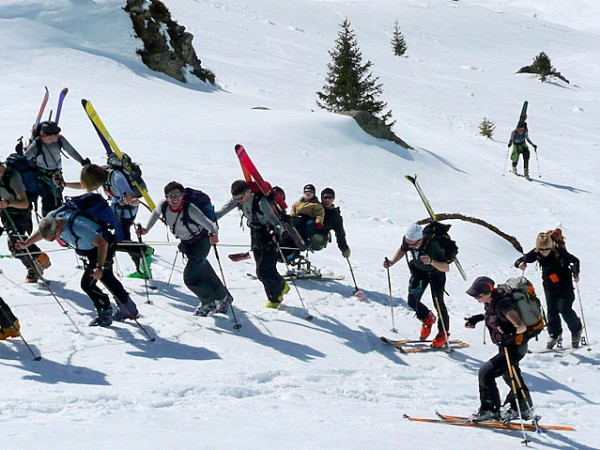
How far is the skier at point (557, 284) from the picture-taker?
31.6 ft

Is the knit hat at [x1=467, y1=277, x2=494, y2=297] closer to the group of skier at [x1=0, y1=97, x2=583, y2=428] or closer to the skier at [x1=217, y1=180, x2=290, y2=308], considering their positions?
the group of skier at [x1=0, y1=97, x2=583, y2=428]

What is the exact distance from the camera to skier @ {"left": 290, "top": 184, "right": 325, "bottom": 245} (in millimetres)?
10656

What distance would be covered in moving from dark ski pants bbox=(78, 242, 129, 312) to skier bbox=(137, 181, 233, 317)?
2.69 feet

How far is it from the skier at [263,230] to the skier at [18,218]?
2.36 m

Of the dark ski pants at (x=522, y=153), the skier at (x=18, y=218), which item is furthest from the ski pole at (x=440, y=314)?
the dark ski pants at (x=522, y=153)

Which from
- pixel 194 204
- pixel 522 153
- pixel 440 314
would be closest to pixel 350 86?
pixel 522 153

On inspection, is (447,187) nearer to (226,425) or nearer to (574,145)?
(574,145)

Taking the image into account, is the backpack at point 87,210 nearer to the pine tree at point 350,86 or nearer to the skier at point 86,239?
the skier at point 86,239

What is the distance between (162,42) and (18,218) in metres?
23.8

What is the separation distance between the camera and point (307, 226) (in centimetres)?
1074

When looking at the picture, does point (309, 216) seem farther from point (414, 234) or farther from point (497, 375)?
point (497, 375)

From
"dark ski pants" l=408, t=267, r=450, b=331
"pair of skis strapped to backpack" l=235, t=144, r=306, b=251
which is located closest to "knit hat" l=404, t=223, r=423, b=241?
"dark ski pants" l=408, t=267, r=450, b=331

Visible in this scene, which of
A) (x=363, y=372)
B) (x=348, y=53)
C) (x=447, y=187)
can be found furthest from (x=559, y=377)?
(x=348, y=53)

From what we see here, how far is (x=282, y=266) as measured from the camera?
11.8 metres
